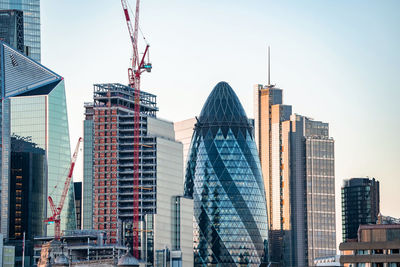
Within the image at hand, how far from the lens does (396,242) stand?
13738 centimetres

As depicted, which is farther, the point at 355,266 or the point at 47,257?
the point at 47,257

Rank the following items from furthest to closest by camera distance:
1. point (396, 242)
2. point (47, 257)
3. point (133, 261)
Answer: point (47, 257) → point (133, 261) → point (396, 242)

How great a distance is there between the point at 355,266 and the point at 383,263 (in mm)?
3843

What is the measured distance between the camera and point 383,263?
137375mm

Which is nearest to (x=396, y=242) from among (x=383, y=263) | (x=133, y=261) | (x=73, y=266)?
(x=383, y=263)

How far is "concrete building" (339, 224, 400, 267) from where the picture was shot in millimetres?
137250

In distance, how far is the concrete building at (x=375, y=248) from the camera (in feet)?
450

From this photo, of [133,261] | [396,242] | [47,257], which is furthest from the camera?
[47,257]

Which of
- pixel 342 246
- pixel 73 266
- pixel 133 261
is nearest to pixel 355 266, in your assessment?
pixel 342 246

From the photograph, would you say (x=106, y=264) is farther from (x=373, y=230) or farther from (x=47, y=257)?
(x=373, y=230)

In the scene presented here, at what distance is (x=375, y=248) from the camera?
456 feet

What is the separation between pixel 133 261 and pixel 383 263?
55.4 m

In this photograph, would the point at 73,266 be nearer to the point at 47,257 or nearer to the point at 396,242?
the point at 47,257

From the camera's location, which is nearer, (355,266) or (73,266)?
(355,266)
